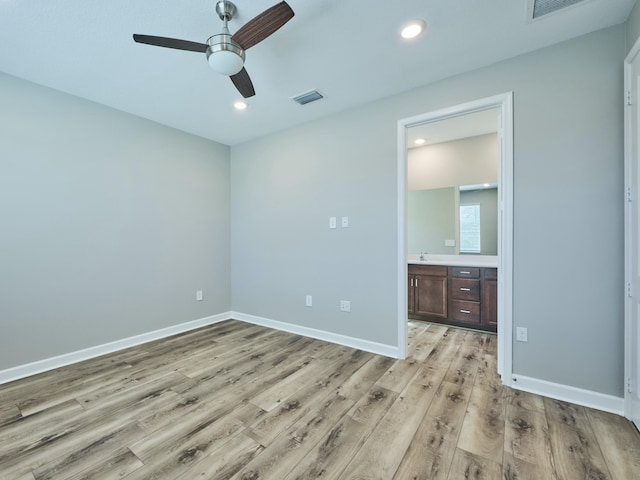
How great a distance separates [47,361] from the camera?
2.50 meters

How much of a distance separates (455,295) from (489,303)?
38cm

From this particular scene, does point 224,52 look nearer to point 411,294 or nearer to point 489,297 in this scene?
point 411,294

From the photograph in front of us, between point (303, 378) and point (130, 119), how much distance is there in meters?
3.23

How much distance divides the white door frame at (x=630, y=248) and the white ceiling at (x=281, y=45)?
0.54 metres

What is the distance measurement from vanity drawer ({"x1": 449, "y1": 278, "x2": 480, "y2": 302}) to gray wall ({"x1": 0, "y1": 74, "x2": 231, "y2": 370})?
324 cm

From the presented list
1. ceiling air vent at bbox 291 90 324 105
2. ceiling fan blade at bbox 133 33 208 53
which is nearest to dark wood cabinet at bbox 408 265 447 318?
ceiling air vent at bbox 291 90 324 105

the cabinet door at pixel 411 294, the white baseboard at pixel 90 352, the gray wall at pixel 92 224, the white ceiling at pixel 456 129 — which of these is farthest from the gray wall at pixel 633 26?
the white baseboard at pixel 90 352

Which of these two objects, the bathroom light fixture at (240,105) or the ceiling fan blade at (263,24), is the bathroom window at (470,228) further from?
the ceiling fan blade at (263,24)

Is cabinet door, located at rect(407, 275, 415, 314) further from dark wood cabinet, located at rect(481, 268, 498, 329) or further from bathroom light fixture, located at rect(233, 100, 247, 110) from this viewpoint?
bathroom light fixture, located at rect(233, 100, 247, 110)

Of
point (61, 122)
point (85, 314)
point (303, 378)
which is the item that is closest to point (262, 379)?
point (303, 378)

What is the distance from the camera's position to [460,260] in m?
4.06

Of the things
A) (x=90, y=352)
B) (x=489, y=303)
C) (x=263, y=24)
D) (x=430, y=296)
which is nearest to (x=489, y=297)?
(x=489, y=303)

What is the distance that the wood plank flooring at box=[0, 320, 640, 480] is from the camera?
1412mm

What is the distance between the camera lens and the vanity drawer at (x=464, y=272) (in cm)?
348
